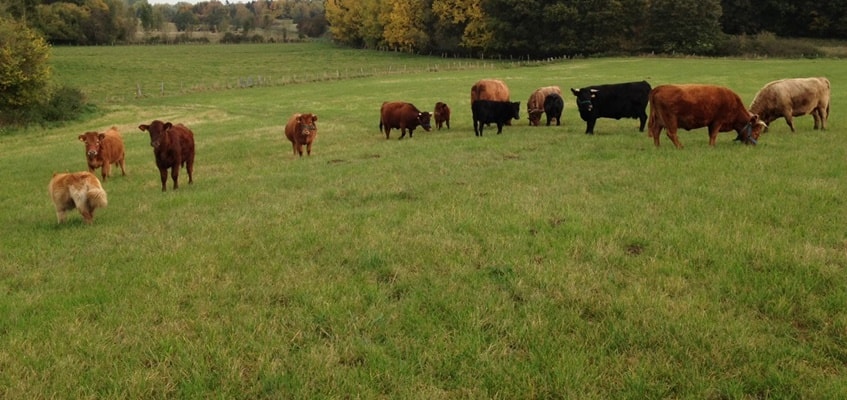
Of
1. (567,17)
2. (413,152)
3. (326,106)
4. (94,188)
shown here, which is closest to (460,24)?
(567,17)

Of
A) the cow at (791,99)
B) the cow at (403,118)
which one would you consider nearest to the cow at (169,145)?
the cow at (403,118)

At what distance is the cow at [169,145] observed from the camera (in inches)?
424

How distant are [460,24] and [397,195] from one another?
8243 cm

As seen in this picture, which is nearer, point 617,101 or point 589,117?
point 589,117

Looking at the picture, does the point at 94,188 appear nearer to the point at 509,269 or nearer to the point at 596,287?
the point at 509,269

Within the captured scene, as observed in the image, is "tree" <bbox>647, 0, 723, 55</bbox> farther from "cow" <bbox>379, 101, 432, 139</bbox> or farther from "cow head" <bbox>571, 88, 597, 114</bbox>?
"cow" <bbox>379, 101, 432, 139</bbox>

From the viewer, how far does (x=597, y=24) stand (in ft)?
245

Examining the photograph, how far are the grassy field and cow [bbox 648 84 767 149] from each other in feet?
1.71

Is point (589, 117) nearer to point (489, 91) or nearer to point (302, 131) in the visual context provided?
point (489, 91)

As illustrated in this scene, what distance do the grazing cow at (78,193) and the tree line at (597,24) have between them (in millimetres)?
72207

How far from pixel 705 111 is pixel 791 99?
4340 millimetres

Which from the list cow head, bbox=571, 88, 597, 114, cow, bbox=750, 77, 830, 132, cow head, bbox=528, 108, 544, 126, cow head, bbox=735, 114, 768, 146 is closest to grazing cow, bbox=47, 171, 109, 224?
cow head, bbox=571, 88, 597, 114

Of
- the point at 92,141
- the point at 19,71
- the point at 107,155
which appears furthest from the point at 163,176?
the point at 19,71

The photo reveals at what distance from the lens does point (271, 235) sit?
728 centimetres
